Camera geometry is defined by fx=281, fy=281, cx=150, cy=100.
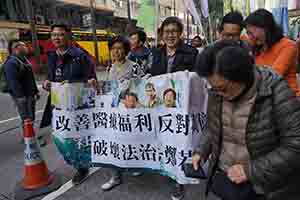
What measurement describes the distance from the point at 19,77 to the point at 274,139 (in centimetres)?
416

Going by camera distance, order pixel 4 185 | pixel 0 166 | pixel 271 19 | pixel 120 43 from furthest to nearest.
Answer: pixel 0 166
pixel 4 185
pixel 120 43
pixel 271 19

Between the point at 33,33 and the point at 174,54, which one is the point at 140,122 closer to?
the point at 174,54

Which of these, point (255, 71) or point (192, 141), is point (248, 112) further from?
point (192, 141)

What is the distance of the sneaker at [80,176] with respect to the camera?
10.6 feet

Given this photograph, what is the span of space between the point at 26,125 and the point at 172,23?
6.57 ft

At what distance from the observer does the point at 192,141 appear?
245 centimetres

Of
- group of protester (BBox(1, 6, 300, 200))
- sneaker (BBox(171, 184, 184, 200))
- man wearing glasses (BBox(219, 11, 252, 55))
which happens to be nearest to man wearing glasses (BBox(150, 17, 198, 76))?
A: man wearing glasses (BBox(219, 11, 252, 55))

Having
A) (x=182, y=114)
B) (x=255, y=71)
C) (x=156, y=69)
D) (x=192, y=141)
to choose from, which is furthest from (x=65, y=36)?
(x=255, y=71)

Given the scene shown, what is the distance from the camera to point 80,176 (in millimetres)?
3316

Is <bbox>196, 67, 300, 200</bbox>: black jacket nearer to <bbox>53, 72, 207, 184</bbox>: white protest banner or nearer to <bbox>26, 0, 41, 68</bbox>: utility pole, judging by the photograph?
<bbox>53, 72, 207, 184</bbox>: white protest banner

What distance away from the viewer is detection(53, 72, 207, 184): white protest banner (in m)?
2.46

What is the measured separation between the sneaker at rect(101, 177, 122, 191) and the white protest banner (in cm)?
27

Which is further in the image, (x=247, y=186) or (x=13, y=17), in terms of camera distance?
(x=13, y=17)

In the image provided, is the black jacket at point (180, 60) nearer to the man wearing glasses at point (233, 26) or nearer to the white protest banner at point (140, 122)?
the white protest banner at point (140, 122)
